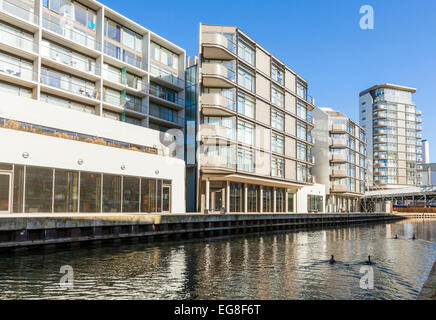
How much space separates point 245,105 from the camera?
46.0 metres

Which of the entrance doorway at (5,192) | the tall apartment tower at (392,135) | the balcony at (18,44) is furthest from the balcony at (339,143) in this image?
the entrance doorway at (5,192)

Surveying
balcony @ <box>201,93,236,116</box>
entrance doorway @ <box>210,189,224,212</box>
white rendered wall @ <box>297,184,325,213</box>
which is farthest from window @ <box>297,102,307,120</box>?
entrance doorway @ <box>210,189,224,212</box>

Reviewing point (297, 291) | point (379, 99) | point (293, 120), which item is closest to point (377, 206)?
point (293, 120)

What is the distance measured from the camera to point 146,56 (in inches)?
1881

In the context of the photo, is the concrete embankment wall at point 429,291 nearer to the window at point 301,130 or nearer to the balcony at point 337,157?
the window at point 301,130

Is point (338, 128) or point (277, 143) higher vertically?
point (338, 128)

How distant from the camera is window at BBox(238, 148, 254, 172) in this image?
4406 centimetres

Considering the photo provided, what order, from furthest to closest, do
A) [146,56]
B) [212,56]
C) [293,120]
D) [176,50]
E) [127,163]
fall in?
[293,120] → [176,50] → [146,56] → [212,56] → [127,163]

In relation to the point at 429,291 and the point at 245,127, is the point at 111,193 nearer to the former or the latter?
the point at 245,127

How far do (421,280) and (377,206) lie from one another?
84603 millimetres

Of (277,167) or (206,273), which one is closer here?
(206,273)

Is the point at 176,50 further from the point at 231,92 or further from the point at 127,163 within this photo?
the point at 127,163

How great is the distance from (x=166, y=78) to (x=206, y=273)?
126ft

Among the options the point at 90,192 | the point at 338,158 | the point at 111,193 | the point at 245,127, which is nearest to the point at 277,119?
the point at 245,127
